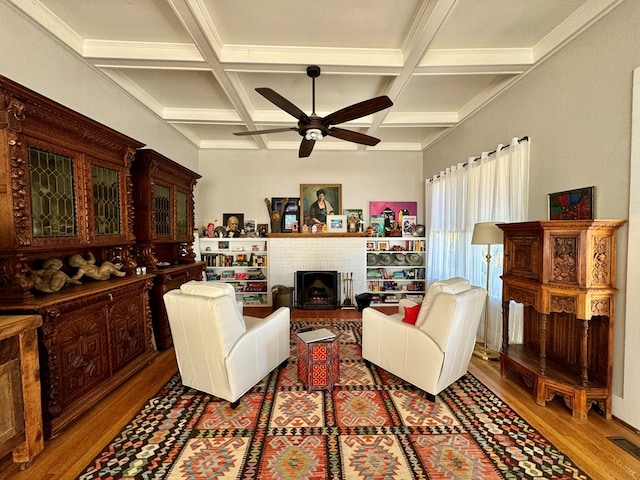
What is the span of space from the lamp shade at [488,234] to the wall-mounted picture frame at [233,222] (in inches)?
160

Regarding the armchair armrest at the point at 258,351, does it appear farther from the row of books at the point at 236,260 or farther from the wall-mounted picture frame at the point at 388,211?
the wall-mounted picture frame at the point at 388,211

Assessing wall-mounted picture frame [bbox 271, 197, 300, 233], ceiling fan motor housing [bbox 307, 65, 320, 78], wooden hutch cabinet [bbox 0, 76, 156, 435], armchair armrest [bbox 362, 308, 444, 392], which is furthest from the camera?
wall-mounted picture frame [bbox 271, 197, 300, 233]

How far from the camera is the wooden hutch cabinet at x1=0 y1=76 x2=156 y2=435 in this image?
1890 mm

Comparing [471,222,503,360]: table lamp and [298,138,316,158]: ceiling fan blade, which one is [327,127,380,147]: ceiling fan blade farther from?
[471,222,503,360]: table lamp

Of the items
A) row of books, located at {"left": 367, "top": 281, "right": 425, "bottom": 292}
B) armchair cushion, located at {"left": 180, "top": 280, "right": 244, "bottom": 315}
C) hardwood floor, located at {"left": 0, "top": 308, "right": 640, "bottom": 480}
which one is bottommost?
hardwood floor, located at {"left": 0, "top": 308, "right": 640, "bottom": 480}

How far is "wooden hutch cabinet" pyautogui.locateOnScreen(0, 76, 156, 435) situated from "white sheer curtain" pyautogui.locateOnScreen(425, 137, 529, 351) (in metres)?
3.95

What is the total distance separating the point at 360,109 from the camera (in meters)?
2.40

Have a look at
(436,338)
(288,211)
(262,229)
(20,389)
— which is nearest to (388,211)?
(288,211)

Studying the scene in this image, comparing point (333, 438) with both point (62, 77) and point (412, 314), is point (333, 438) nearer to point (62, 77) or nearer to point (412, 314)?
point (412, 314)

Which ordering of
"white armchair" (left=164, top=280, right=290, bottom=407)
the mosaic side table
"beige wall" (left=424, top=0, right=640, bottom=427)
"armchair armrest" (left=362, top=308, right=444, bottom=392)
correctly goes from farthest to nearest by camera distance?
the mosaic side table, "armchair armrest" (left=362, top=308, right=444, bottom=392), "white armchair" (left=164, top=280, right=290, bottom=407), "beige wall" (left=424, top=0, right=640, bottom=427)

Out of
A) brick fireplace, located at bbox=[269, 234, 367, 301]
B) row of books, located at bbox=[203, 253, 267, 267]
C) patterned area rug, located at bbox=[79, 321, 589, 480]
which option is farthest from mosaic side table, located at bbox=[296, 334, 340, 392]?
row of books, located at bbox=[203, 253, 267, 267]

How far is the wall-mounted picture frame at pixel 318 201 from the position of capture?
552cm

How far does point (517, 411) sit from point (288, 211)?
4408mm

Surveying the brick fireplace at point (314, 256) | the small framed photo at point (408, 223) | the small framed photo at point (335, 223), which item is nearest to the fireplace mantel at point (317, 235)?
the brick fireplace at point (314, 256)
